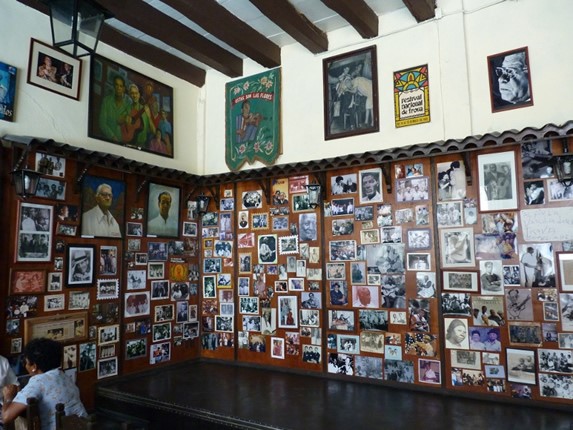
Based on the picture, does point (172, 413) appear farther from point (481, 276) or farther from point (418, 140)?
point (418, 140)

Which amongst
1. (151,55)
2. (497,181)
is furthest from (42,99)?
(497,181)

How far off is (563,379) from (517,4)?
10.5 ft

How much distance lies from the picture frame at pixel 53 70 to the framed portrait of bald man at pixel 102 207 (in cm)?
90

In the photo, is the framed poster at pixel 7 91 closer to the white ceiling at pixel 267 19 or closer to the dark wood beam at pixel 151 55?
the dark wood beam at pixel 151 55

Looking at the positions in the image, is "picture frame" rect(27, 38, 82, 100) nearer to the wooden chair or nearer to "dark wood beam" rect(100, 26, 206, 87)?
"dark wood beam" rect(100, 26, 206, 87)

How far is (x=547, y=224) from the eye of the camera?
3.59 meters

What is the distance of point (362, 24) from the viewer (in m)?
4.39

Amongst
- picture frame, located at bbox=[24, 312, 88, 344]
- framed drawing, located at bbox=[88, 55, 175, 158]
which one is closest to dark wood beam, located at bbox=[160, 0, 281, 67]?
framed drawing, located at bbox=[88, 55, 175, 158]

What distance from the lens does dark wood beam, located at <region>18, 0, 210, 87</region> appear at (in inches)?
183

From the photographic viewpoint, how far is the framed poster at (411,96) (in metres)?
4.28

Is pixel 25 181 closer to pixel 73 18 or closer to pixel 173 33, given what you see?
pixel 73 18

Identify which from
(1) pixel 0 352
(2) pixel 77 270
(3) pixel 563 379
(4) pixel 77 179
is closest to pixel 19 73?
(4) pixel 77 179

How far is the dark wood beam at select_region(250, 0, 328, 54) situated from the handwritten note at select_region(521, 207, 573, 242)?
273cm

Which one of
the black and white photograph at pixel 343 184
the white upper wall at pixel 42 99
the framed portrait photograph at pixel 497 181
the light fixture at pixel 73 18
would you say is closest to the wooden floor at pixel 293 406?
the framed portrait photograph at pixel 497 181
